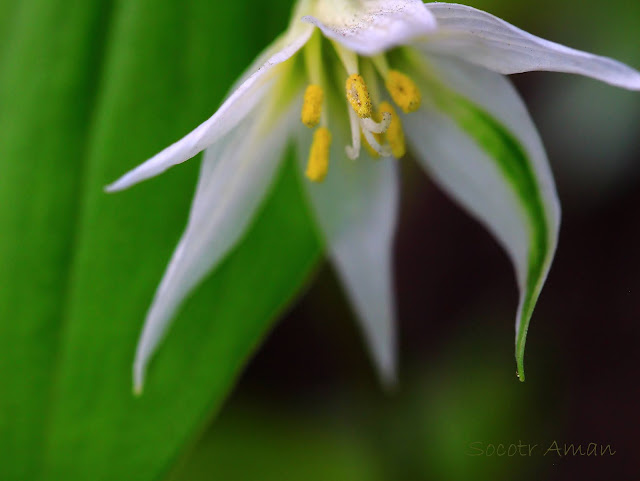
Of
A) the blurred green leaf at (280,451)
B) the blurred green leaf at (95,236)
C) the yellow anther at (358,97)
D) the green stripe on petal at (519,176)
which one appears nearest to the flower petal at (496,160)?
the green stripe on petal at (519,176)

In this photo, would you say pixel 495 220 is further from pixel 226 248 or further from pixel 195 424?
pixel 195 424

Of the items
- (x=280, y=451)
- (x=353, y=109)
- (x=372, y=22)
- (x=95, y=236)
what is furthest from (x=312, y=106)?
(x=280, y=451)

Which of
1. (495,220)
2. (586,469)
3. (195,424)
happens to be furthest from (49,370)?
(586,469)

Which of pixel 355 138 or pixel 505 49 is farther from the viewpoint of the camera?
pixel 355 138

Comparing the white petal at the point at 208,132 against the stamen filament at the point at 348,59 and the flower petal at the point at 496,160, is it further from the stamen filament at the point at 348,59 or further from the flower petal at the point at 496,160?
the flower petal at the point at 496,160

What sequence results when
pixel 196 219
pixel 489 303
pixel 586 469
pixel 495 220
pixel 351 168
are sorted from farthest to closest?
pixel 489 303 < pixel 586 469 < pixel 351 168 < pixel 495 220 < pixel 196 219

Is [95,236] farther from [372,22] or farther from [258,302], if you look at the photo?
[372,22]

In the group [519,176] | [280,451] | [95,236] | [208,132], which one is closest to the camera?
[208,132]

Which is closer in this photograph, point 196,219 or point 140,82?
point 196,219
